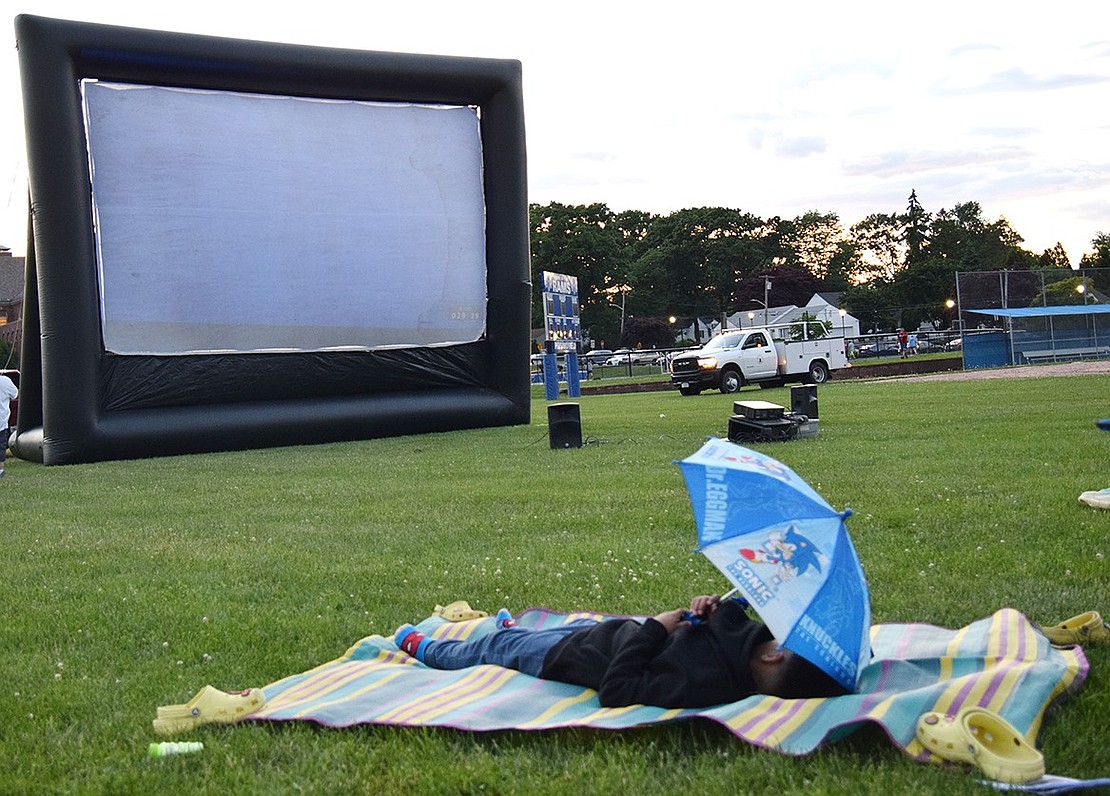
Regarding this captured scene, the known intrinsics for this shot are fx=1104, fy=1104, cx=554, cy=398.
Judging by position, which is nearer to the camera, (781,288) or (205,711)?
(205,711)

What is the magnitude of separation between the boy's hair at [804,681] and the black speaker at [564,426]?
10.00 metres

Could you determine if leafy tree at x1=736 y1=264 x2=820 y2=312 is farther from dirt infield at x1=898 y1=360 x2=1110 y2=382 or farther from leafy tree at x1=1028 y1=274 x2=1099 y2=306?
dirt infield at x1=898 y1=360 x2=1110 y2=382

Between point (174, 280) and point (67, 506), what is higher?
point (174, 280)

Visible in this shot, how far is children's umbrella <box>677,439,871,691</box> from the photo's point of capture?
2.99 metres

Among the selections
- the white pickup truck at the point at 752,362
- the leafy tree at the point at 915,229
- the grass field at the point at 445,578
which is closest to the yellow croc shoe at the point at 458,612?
the grass field at the point at 445,578

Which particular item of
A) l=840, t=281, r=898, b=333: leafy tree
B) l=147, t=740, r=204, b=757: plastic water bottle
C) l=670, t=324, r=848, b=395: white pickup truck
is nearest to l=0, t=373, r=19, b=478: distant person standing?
l=147, t=740, r=204, b=757: plastic water bottle

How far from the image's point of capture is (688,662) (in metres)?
3.41

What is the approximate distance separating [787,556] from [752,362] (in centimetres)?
2653

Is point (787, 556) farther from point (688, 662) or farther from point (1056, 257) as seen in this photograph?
point (1056, 257)

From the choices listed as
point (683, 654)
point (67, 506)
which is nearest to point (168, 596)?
point (683, 654)

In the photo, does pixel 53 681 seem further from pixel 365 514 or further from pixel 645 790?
pixel 365 514

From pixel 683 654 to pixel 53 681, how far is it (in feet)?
7.99

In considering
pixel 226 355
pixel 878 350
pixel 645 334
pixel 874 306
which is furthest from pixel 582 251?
pixel 226 355

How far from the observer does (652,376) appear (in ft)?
143
